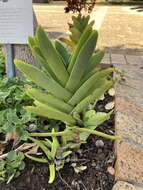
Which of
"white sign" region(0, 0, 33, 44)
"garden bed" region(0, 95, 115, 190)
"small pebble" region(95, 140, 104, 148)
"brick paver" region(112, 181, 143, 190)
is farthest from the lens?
"white sign" region(0, 0, 33, 44)

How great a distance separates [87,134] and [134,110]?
0.72 meters

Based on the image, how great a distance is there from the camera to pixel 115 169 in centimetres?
212

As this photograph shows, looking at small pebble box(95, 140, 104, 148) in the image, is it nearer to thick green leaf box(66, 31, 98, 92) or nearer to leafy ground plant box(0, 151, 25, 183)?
thick green leaf box(66, 31, 98, 92)

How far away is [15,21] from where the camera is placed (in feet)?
10.1

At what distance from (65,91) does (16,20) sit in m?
1.02

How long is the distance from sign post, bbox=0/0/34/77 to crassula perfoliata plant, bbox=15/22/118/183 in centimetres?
82

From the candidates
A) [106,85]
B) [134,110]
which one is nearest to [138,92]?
[134,110]

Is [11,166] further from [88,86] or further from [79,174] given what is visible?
[88,86]

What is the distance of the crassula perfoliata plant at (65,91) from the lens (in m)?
2.17

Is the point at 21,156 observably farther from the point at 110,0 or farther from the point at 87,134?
the point at 110,0

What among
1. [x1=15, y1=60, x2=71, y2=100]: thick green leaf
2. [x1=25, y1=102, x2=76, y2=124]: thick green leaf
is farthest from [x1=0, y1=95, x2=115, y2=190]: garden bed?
[x1=15, y1=60, x2=71, y2=100]: thick green leaf

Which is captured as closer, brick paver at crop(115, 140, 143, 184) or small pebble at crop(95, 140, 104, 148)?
brick paver at crop(115, 140, 143, 184)

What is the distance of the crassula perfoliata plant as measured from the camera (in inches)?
85.4

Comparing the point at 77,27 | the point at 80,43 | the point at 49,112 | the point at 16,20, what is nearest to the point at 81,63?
the point at 80,43
